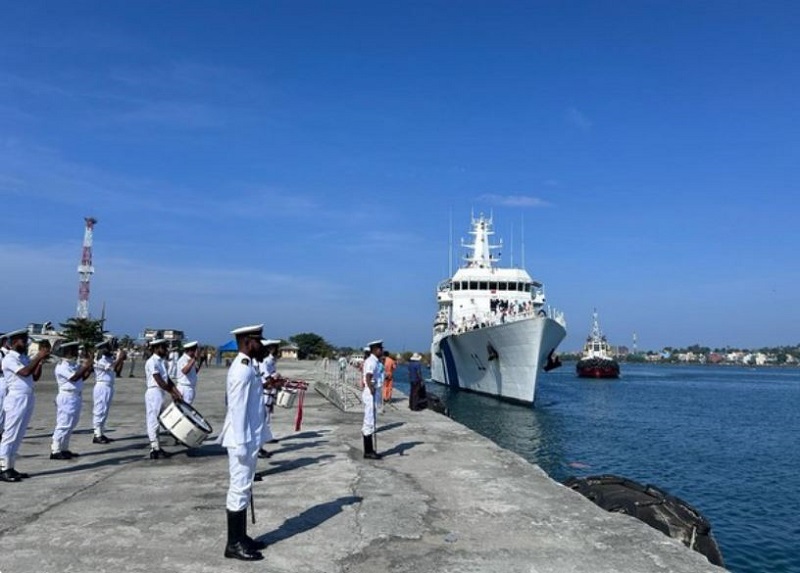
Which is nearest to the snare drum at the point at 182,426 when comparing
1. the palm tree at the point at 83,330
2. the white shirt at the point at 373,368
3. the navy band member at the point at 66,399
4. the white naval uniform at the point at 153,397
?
the white naval uniform at the point at 153,397

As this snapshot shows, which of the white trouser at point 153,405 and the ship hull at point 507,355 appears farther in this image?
the ship hull at point 507,355

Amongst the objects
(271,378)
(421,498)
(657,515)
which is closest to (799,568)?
(657,515)

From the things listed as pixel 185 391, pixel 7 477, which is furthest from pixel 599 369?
pixel 7 477

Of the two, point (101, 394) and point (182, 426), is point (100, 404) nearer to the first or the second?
point (101, 394)

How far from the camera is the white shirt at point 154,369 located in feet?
27.5

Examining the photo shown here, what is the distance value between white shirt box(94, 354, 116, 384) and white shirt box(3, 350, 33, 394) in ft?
7.63

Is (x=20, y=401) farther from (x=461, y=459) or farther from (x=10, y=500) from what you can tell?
(x=461, y=459)

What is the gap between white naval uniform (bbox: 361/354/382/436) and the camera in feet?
27.3

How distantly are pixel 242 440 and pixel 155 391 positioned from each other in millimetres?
4596

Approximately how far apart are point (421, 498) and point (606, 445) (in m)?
16.0

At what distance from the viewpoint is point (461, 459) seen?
327 inches

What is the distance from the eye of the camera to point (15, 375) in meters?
6.90

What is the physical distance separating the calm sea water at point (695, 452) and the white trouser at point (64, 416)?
9762mm

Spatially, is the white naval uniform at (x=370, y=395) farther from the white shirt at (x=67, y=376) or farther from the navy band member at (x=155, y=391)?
the white shirt at (x=67, y=376)
